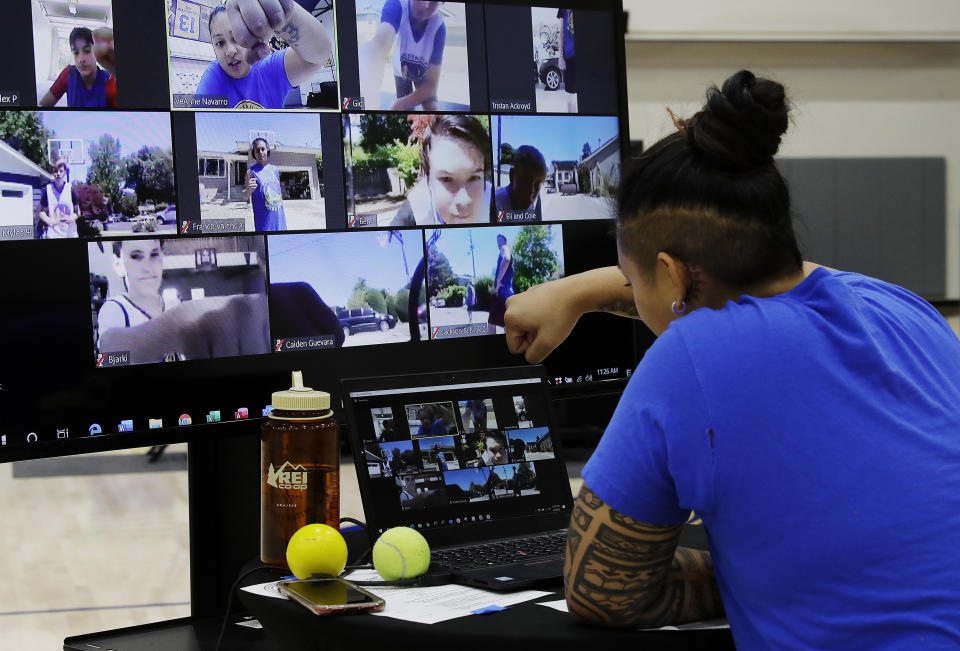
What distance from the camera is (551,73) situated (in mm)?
1755

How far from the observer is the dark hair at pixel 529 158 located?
5.65 ft

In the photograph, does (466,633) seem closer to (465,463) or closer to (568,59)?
(465,463)

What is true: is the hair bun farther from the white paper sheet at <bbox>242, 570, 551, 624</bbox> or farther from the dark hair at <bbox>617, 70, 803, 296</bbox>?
the white paper sheet at <bbox>242, 570, 551, 624</bbox>

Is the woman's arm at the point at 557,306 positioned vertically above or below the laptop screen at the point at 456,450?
above

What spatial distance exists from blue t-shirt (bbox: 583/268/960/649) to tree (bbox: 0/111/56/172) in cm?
92

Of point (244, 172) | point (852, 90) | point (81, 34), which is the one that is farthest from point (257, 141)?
point (852, 90)

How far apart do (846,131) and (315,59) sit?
6.37 meters

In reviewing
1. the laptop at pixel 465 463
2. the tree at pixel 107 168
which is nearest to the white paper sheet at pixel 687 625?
the laptop at pixel 465 463

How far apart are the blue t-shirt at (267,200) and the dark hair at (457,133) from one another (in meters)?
0.26

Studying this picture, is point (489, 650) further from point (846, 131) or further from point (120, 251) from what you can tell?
point (846, 131)

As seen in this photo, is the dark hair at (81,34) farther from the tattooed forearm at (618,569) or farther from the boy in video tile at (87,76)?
the tattooed forearm at (618,569)

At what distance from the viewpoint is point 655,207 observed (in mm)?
1033

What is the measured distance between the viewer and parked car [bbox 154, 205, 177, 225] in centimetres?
143

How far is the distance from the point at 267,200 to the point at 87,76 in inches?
12.1
